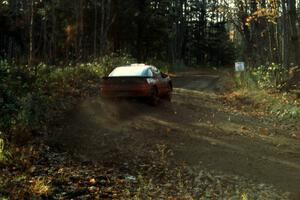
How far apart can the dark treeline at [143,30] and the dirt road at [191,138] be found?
5780 millimetres

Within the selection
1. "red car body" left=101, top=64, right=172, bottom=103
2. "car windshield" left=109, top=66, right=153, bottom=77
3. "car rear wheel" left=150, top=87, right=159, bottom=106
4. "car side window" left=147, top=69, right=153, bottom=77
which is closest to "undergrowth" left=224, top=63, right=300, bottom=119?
"car rear wheel" left=150, top=87, right=159, bottom=106

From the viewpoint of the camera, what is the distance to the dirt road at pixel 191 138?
11.0m

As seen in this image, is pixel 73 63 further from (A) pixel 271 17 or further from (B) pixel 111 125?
(B) pixel 111 125

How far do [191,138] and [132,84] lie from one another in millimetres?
5194

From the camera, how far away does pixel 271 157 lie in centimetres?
1176

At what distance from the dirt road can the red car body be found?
51 cm

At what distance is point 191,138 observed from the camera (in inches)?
544

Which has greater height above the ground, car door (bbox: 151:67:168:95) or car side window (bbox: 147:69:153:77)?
car side window (bbox: 147:69:153:77)

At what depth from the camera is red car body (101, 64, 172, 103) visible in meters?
18.4

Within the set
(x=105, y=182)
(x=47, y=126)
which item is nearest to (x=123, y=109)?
(x=47, y=126)

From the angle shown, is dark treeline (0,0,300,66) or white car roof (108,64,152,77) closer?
white car roof (108,64,152,77)

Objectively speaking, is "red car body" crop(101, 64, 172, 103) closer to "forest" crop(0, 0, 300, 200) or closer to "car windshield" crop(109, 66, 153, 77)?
"car windshield" crop(109, 66, 153, 77)

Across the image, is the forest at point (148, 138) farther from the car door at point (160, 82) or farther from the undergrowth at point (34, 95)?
the car door at point (160, 82)

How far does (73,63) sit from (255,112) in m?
16.4
